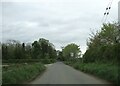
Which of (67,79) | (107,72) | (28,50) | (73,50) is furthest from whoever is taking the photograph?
(28,50)

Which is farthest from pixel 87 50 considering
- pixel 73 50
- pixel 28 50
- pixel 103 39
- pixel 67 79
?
pixel 28 50

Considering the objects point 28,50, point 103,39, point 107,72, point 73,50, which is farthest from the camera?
point 28,50

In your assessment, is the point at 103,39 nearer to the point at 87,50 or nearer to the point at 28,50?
the point at 87,50

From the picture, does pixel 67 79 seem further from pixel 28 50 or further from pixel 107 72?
pixel 28 50

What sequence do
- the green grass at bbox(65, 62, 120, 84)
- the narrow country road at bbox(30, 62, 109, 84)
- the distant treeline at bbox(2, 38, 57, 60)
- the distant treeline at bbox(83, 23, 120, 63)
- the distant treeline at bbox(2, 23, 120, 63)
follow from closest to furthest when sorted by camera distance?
the green grass at bbox(65, 62, 120, 84)
the narrow country road at bbox(30, 62, 109, 84)
the distant treeline at bbox(2, 23, 120, 63)
the distant treeline at bbox(83, 23, 120, 63)
the distant treeline at bbox(2, 38, 57, 60)

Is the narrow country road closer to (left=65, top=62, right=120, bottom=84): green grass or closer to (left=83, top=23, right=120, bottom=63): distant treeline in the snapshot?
(left=65, top=62, right=120, bottom=84): green grass

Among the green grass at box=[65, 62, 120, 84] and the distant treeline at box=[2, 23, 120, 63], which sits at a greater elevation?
the distant treeline at box=[2, 23, 120, 63]

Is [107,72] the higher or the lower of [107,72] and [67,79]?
the higher

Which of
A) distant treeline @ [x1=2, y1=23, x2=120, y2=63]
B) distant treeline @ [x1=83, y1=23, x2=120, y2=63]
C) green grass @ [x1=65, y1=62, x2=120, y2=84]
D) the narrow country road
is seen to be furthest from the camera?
distant treeline @ [x1=83, y1=23, x2=120, y2=63]

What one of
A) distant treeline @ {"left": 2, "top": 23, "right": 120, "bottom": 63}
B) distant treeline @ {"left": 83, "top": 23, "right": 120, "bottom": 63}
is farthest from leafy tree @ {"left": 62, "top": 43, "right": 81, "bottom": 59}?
distant treeline @ {"left": 83, "top": 23, "right": 120, "bottom": 63}

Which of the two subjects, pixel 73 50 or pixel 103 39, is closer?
pixel 103 39

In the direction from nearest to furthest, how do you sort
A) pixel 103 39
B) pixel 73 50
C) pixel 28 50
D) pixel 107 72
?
pixel 107 72 < pixel 103 39 < pixel 73 50 < pixel 28 50

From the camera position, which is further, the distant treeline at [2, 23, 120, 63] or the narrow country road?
the distant treeline at [2, 23, 120, 63]

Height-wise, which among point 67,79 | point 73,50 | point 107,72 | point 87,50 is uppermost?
point 73,50
